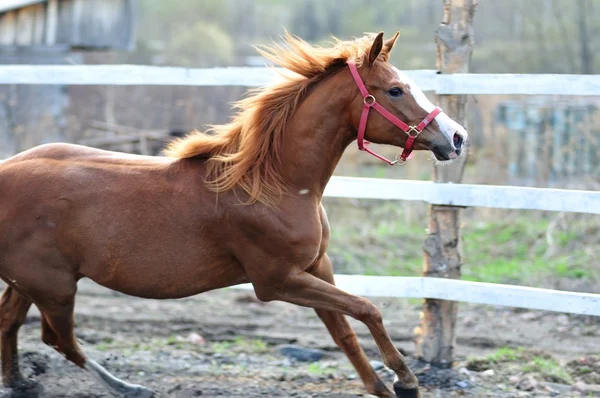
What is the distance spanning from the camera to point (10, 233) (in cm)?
398

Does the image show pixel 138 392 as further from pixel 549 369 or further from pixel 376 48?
pixel 549 369

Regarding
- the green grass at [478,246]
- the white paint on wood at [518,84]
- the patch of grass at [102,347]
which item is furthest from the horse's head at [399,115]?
the green grass at [478,246]

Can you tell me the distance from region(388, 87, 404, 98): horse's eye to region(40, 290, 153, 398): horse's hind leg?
6.82 feet

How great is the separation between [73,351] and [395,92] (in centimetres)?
228

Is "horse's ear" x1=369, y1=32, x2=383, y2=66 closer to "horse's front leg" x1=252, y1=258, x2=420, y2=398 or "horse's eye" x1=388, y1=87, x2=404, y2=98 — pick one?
"horse's eye" x1=388, y1=87, x2=404, y2=98

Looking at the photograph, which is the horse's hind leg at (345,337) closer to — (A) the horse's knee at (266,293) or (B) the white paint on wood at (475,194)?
(A) the horse's knee at (266,293)

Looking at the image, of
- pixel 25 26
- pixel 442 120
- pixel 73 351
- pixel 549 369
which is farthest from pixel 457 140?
pixel 25 26

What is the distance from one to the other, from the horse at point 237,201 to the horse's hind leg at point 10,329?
373 millimetres

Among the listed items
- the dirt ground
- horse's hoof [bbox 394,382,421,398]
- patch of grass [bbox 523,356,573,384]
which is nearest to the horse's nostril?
horse's hoof [bbox 394,382,421,398]

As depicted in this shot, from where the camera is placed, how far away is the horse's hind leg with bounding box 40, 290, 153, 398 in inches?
165

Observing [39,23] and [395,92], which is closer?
[395,92]

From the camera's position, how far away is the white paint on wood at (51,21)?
484 inches

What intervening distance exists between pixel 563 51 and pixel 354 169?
7306 mm

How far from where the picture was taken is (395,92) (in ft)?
12.4
